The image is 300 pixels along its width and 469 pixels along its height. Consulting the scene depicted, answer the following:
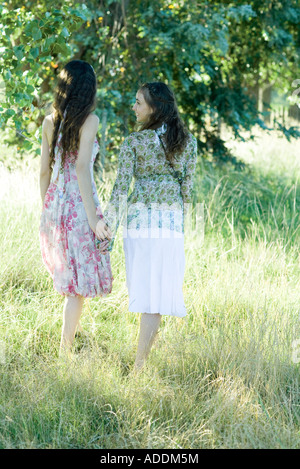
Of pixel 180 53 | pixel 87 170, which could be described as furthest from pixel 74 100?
pixel 180 53

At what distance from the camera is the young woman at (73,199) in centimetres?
312

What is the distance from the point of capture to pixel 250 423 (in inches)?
104

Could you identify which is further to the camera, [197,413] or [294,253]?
[294,253]

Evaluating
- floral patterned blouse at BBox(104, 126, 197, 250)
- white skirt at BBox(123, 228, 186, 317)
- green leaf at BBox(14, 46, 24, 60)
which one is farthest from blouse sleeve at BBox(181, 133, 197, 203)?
green leaf at BBox(14, 46, 24, 60)

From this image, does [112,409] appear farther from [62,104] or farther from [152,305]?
[62,104]

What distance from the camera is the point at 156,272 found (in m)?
3.10

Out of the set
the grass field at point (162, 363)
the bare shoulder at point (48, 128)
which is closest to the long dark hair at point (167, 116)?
the bare shoulder at point (48, 128)

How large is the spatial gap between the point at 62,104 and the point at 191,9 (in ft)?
13.3

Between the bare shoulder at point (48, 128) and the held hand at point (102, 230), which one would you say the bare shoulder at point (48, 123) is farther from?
the held hand at point (102, 230)

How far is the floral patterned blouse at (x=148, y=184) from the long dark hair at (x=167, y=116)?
0.12ft

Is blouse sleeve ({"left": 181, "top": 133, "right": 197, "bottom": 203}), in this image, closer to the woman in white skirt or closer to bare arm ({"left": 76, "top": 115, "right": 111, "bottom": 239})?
the woman in white skirt

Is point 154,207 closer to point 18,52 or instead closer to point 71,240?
point 71,240

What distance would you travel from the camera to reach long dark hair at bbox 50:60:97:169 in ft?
10.2
